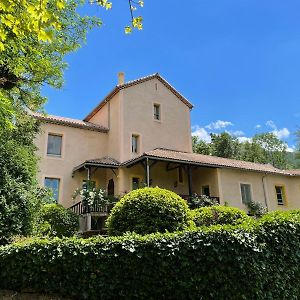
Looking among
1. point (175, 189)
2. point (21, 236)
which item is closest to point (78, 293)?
point (21, 236)

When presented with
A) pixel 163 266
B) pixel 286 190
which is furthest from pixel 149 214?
pixel 286 190

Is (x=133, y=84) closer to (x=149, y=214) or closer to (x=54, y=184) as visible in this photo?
(x=54, y=184)

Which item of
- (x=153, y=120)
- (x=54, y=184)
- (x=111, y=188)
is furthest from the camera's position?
(x=153, y=120)

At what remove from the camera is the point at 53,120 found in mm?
21469

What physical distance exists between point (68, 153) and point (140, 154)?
15.4 ft

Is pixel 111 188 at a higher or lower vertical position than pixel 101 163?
lower

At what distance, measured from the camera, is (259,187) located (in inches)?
918

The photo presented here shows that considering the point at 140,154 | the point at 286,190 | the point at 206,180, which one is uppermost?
the point at 140,154

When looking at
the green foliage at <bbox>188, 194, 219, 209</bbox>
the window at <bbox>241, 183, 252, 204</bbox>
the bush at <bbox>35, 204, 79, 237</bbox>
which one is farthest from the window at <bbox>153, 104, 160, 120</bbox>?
the bush at <bbox>35, 204, 79, 237</bbox>

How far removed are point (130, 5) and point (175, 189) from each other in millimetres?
18565

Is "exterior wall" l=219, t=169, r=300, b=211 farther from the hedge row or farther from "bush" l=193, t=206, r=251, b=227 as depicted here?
the hedge row

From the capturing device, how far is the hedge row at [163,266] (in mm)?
5676

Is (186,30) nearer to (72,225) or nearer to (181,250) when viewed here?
(181,250)

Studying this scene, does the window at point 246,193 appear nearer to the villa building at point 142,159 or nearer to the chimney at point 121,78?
the villa building at point 142,159
